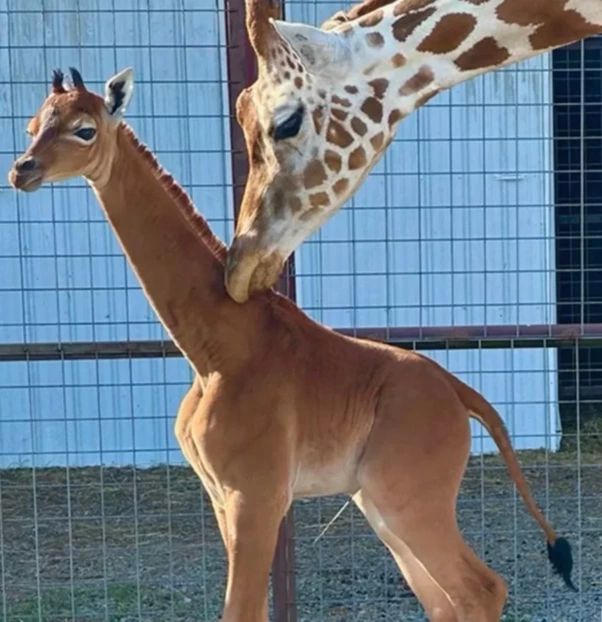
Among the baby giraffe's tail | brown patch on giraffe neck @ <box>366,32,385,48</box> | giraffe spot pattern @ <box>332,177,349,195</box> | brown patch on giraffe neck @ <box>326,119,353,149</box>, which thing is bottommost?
the baby giraffe's tail

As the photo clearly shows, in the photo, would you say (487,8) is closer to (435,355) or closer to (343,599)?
(343,599)

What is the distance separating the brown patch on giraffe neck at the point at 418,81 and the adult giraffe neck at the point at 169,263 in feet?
2.92

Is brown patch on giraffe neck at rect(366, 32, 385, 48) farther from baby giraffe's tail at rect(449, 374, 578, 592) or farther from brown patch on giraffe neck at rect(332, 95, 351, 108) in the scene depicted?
baby giraffe's tail at rect(449, 374, 578, 592)

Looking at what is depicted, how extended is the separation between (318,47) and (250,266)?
0.62 metres

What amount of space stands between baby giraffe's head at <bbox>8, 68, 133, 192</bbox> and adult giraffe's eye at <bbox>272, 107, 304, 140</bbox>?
699 mm

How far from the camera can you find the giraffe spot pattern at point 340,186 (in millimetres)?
3098

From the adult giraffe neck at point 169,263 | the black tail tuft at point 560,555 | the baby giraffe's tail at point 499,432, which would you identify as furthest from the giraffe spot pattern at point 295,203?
the black tail tuft at point 560,555

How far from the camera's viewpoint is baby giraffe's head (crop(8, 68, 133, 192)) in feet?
11.0

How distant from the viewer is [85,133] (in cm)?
342

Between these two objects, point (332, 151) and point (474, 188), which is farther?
point (474, 188)

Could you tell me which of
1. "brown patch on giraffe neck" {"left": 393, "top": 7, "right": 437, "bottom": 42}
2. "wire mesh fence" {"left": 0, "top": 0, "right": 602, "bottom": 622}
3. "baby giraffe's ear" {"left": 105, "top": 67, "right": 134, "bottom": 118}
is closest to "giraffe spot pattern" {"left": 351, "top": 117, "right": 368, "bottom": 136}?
"brown patch on giraffe neck" {"left": 393, "top": 7, "right": 437, "bottom": 42}

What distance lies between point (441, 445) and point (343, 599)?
1695 mm

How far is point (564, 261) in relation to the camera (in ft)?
29.5

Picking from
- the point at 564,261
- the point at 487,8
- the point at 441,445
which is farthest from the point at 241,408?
the point at 564,261
